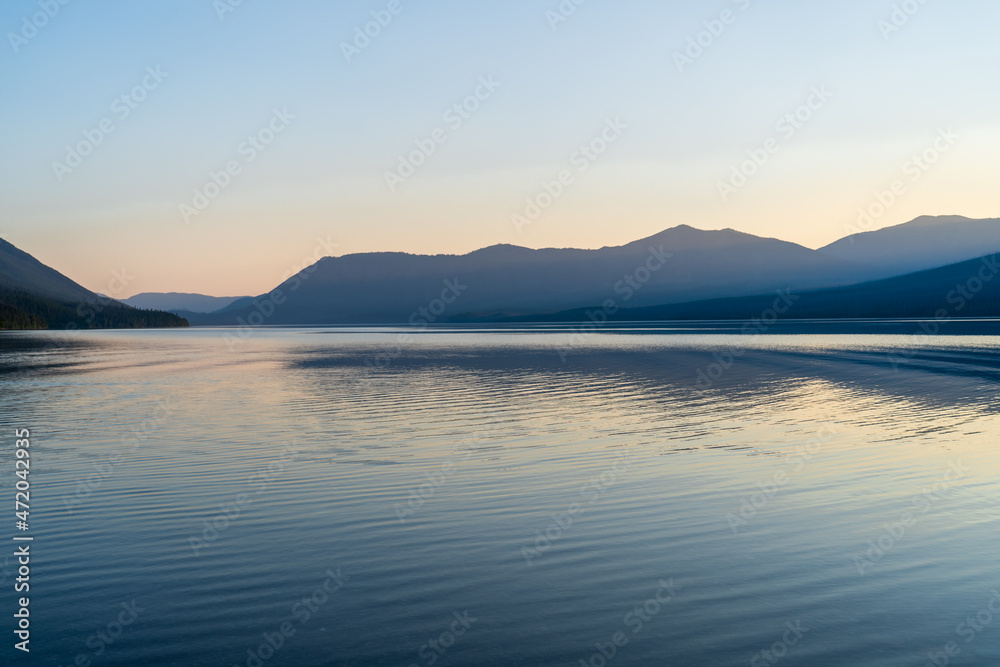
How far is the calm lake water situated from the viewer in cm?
744

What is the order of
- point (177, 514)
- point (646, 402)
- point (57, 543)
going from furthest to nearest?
1. point (646, 402)
2. point (177, 514)
3. point (57, 543)

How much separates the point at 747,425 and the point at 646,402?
19.7 feet

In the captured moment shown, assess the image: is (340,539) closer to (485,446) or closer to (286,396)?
(485,446)

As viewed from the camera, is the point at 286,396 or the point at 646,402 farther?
the point at 286,396

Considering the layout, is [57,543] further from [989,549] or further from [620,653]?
[989,549]

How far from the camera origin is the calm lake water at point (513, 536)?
744 centimetres

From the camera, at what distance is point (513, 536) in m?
11.0

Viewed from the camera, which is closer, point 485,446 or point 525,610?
point 525,610

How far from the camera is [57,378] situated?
4012cm

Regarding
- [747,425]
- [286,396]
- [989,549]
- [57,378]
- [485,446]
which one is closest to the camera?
[989,549]

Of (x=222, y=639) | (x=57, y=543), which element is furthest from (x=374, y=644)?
(x=57, y=543)

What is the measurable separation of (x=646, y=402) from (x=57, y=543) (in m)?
20.1

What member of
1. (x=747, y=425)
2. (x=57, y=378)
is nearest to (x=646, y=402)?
(x=747, y=425)

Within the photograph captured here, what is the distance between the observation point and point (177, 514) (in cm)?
1242
